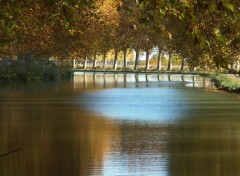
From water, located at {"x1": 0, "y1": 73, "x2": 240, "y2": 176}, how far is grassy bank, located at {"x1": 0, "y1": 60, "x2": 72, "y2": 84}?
34.6 m

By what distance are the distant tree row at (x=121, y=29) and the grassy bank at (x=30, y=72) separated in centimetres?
121

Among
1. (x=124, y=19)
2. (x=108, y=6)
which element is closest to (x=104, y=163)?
(x=108, y=6)

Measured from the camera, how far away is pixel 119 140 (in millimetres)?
19109

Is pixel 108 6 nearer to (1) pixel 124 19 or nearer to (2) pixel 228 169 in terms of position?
(1) pixel 124 19

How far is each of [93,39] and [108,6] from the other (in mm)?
22756

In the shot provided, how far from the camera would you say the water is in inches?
561

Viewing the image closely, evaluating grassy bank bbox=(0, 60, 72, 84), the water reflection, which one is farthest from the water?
grassy bank bbox=(0, 60, 72, 84)

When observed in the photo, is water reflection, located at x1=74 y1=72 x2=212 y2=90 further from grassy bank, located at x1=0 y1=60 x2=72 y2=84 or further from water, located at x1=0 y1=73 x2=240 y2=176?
water, located at x1=0 y1=73 x2=240 y2=176

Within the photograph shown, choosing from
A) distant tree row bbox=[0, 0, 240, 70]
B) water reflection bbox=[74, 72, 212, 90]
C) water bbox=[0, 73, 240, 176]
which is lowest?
water reflection bbox=[74, 72, 212, 90]

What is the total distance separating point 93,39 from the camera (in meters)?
79.1

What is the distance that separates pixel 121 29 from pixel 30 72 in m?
54.1

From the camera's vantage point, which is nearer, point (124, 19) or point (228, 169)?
point (228, 169)

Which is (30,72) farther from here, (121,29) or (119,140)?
(121,29)

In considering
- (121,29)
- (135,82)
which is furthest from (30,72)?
(121,29)
